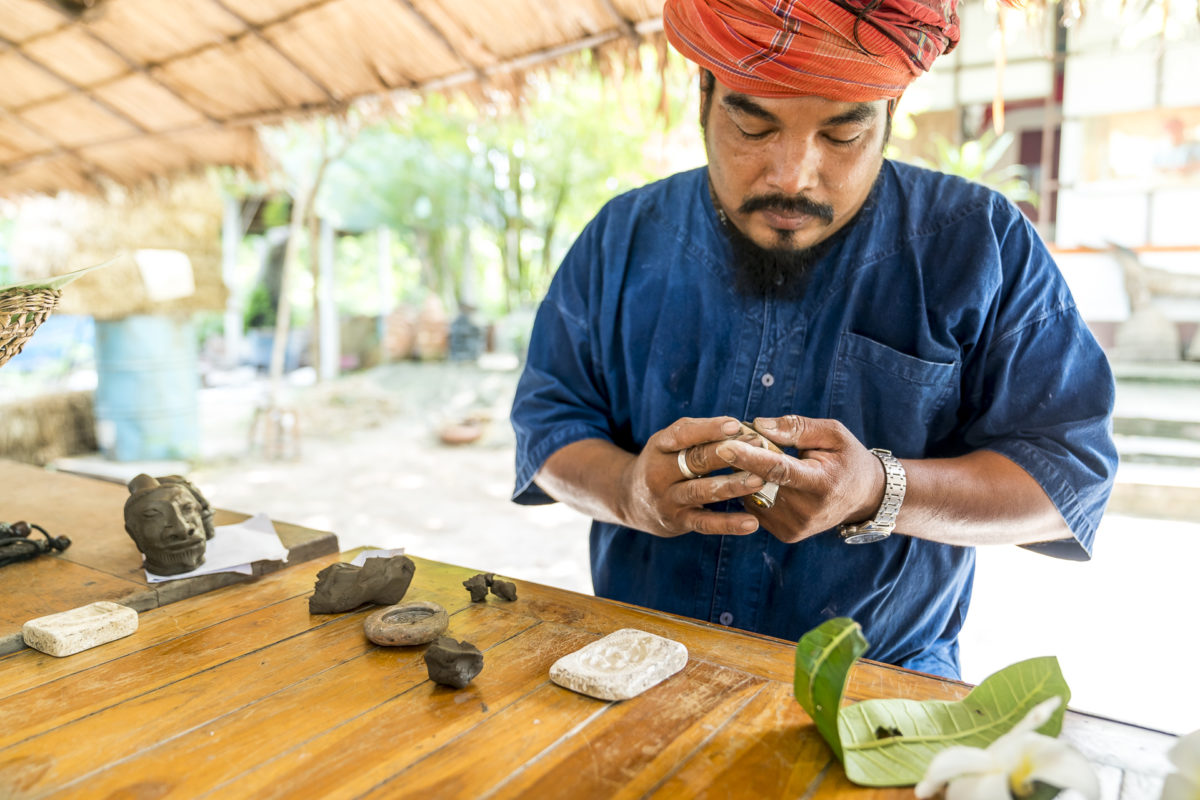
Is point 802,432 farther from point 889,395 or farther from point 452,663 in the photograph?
point 452,663

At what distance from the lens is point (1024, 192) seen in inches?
301

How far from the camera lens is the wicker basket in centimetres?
147

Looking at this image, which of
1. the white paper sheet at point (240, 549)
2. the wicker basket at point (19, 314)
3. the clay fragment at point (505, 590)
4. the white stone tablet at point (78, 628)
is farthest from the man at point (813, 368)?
the wicker basket at point (19, 314)

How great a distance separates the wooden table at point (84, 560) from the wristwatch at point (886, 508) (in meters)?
1.06

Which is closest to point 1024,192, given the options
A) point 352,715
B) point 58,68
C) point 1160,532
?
point 1160,532

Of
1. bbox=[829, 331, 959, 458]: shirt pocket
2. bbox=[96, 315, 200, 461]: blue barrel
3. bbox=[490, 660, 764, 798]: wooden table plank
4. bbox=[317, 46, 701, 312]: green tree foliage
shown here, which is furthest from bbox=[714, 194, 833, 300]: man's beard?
bbox=[96, 315, 200, 461]: blue barrel

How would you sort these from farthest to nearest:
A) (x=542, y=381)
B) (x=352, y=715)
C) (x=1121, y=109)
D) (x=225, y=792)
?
(x=1121, y=109)
(x=542, y=381)
(x=352, y=715)
(x=225, y=792)

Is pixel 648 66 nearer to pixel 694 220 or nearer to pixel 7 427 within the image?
pixel 694 220

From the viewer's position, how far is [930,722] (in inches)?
40.8

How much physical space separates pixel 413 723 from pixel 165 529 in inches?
28.6

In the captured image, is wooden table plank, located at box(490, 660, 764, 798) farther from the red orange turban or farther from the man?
the red orange turban

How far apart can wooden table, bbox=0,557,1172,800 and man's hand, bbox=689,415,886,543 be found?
24 cm

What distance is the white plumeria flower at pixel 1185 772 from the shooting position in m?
0.77

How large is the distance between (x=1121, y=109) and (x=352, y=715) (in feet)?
27.5
